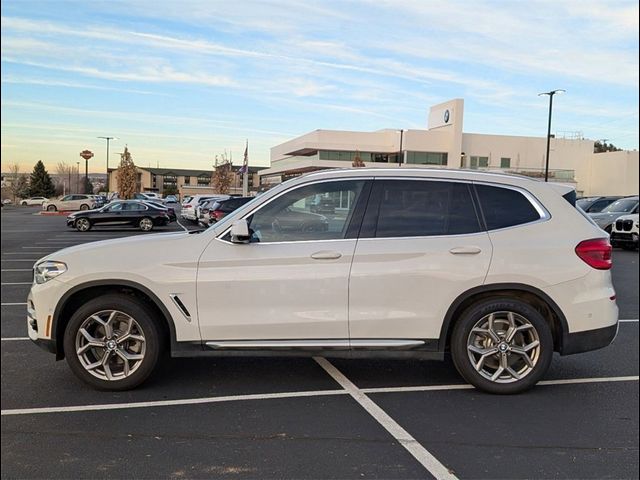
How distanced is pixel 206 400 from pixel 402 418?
1.52 m

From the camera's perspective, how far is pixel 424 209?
15.0ft

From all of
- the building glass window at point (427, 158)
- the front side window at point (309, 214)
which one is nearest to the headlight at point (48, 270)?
the front side window at point (309, 214)

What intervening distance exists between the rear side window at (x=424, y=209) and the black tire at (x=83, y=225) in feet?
8.87

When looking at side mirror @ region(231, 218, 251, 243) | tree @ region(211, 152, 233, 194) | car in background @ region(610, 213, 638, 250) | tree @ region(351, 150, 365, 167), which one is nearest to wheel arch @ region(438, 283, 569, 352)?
tree @ region(351, 150, 365, 167)

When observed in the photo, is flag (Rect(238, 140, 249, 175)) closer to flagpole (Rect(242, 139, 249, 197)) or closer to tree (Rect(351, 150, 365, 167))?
flagpole (Rect(242, 139, 249, 197))

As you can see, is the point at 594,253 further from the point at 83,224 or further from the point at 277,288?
the point at 83,224

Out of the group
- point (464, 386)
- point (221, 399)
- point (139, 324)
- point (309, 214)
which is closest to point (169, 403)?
point (221, 399)

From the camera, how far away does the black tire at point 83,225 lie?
5195 mm

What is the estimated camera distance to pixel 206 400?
4.39 meters

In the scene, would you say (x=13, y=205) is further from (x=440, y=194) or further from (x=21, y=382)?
(x=440, y=194)

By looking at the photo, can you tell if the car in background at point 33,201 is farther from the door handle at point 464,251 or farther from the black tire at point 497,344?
the black tire at point 497,344

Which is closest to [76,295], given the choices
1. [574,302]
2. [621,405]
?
[574,302]

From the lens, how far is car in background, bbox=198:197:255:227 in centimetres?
488

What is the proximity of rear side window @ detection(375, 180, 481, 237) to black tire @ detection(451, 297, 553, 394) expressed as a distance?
0.64 meters
